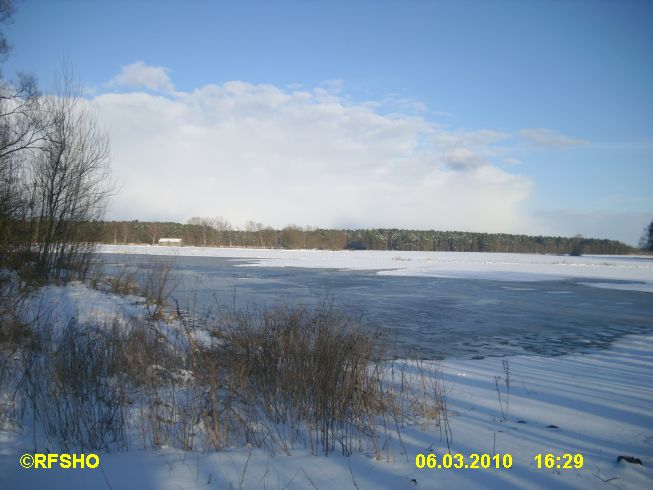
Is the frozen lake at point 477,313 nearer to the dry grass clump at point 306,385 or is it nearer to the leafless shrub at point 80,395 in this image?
the dry grass clump at point 306,385

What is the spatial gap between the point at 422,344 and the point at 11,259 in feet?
34.7

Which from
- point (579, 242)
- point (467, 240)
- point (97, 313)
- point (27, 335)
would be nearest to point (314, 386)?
point (27, 335)

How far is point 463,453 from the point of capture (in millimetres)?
3547

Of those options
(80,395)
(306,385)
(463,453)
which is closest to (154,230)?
(80,395)

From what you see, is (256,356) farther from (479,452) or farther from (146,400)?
(479,452)

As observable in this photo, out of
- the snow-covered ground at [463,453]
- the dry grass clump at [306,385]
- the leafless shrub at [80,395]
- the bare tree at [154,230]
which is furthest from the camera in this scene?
the bare tree at [154,230]

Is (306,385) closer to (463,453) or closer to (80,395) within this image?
(463,453)
